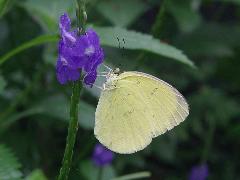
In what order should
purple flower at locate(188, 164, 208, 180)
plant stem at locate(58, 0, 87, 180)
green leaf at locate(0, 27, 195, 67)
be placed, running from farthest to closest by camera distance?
purple flower at locate(188, 164, 208, 180) < green leaf at locate(0, 27, 195, 67) < plant stem at locate(58, 0, 87, 180)

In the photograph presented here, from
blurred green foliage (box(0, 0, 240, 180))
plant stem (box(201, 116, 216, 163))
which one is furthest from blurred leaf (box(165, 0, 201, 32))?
plant stem (box(201, 116, 216, 163))

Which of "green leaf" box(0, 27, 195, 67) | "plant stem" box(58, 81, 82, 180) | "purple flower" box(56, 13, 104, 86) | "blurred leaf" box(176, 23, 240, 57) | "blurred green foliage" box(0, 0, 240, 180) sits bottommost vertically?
"plant stem" box(58, 81, 82, 180)

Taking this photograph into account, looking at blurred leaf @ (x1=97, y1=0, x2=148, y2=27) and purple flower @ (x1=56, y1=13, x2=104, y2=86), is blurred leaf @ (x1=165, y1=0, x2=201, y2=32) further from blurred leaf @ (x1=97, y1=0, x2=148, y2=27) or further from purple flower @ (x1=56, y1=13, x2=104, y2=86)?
purple flower @ (x1=56, y1=13, x2=104, y2=86)

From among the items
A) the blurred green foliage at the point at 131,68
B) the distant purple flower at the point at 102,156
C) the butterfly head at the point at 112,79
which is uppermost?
the blurred green foliage at the point at 131,68

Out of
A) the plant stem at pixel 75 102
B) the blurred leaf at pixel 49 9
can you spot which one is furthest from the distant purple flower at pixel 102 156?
the plant stem at pixel 75 102

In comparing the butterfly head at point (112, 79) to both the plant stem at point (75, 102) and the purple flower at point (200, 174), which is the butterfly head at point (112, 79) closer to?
the plant stem at point (75, 102)

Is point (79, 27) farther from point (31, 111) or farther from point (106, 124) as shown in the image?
point (31, 111)
